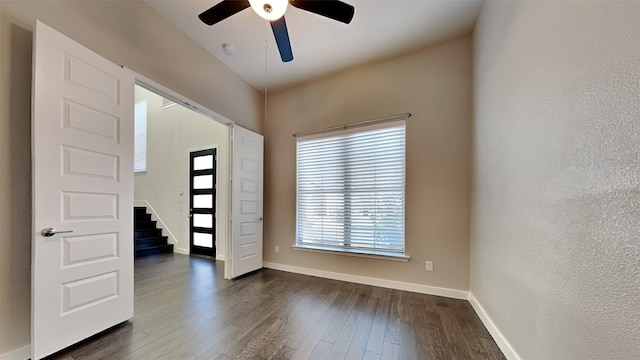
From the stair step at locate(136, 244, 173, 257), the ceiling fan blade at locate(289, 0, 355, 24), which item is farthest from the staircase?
the ceiling fan blade at locate(289, 0, 355, 24)

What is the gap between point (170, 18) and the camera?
8.31ft

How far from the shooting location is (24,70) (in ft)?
5.37

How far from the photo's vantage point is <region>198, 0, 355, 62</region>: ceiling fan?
5.00 feet

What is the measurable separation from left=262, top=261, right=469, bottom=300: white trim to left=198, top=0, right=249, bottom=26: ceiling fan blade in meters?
3.30

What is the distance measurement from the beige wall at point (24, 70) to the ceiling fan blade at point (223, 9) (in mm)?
1034

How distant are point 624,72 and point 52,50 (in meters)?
3.22

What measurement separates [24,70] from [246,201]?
2.45 metres

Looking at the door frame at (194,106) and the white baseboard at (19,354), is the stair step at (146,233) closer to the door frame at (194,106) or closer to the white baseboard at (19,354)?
the door frame at (194,106)

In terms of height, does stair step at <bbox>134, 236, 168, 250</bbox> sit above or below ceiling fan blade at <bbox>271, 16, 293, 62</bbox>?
below

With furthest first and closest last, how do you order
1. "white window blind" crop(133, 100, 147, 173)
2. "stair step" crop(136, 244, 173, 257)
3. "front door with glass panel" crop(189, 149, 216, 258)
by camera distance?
Answer: "white window blind" crop(133, 100, 147, 173), "front door with glass panel" crop(189, 149, 216, 258), "stair step" crop(136, 244, 173, 257)

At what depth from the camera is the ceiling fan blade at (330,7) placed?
162 cm

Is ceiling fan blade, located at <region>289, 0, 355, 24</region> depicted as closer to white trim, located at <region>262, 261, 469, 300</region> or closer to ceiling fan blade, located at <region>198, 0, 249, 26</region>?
ceiling fan blade, located at <region>198, 0, 249, 26</region>

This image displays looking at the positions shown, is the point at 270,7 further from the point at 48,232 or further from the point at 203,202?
the point at 203,202

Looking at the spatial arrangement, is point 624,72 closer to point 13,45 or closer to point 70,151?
point 70,151
